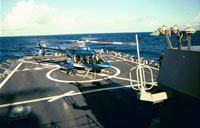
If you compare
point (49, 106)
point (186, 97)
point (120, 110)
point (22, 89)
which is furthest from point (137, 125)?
point (22, 89)

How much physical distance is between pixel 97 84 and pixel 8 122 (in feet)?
29.4

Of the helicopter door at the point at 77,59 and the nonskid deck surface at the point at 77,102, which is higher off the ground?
the helicopter door at the point at 77,59

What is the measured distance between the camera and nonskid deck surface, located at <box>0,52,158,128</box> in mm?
8898

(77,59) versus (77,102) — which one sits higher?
(77,59)

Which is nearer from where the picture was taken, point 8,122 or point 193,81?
point 193,81

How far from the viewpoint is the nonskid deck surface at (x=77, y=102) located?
8.90m

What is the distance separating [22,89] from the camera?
48.0 ft

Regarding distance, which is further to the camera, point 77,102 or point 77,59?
point 77,59

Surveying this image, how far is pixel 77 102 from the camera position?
37.7 ft

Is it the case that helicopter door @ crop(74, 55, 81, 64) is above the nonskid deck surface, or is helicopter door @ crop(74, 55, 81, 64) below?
above

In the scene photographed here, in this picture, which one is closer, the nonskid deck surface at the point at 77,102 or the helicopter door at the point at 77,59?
the nonskid deck surface at the point at 77,102

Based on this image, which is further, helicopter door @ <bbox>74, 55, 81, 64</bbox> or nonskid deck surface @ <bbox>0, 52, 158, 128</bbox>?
helicopter door @ <bbox>74, 55, 81, 64</bbox>

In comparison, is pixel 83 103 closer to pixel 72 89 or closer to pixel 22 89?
pixel 72 89

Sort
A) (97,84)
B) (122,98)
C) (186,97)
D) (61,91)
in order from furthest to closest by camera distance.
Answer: (97,84)
(61,91)
(122,98)
(186,97)
